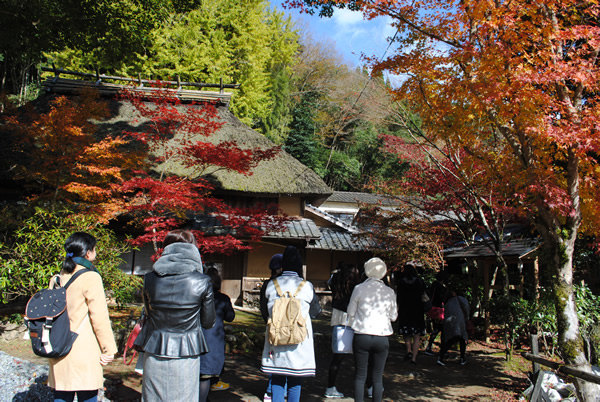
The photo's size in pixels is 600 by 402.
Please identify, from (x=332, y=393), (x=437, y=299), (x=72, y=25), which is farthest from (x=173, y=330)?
(x=72, y=25)

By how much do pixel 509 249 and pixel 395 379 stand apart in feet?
17.6

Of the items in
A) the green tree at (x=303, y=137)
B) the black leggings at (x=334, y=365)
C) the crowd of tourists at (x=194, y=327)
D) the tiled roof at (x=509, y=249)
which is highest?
the green tree at (x=303, y=137)

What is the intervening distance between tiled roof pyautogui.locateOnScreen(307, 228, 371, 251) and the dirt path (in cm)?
604

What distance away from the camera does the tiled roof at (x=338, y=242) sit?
541 inches

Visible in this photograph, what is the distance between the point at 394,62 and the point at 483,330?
23.1 feet

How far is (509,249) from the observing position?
9.84 metres

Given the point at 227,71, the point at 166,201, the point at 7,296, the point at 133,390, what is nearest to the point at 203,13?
the point at 227,71

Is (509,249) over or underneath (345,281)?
over

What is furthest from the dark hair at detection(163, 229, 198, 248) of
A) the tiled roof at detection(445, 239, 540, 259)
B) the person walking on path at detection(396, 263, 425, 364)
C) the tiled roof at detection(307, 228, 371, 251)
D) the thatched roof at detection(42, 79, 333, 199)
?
the tiled roof at detection(307, 228, 371, 251)

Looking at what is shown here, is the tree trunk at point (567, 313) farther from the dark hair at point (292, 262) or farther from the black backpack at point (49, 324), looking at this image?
the black backpack at point (49, 324)

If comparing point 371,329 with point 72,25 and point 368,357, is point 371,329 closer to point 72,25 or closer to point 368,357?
point 368,357

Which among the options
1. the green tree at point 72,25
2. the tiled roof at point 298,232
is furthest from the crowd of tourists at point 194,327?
the green tree at point 72,25

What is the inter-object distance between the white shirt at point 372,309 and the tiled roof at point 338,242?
28.9ft

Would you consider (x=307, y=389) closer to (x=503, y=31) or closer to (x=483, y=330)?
(x=503, y=31)
